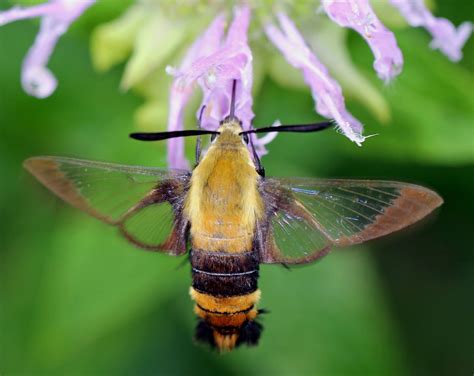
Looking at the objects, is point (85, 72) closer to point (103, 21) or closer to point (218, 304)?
point (103, 21)

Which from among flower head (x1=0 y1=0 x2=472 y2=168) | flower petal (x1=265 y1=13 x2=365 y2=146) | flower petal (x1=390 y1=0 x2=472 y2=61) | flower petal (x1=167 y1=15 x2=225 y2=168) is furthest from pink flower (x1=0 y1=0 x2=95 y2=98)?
flower petal (x1=390 y1=0 x2=472 y2=61)

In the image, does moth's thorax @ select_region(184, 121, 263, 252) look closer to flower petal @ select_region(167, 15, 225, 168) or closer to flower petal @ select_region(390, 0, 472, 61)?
flower petal @ select_region(167, 15, 225, 168)

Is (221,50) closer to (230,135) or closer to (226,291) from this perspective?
(230,135)

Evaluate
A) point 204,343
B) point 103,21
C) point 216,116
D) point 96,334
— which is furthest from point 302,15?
point 96,334

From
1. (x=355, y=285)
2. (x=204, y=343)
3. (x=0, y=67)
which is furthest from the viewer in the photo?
(x=0, y=67)

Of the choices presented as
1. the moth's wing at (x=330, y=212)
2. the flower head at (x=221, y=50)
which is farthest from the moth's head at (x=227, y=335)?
the flower head at (x=221, y=50)

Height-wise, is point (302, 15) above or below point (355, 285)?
above

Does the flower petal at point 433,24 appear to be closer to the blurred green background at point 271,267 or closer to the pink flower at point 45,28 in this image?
the blurred green background at point 271,267
